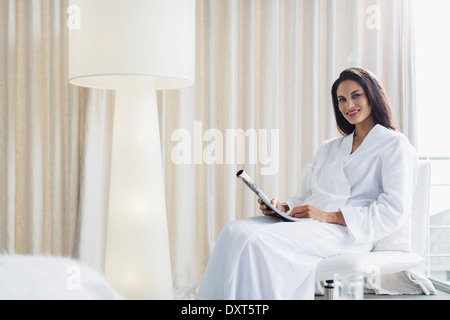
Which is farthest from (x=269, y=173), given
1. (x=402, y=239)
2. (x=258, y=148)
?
(x=402, y=239)

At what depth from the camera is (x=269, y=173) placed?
268cm

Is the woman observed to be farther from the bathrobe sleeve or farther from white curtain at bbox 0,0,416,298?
white curtain at bbox 0,0,416,298

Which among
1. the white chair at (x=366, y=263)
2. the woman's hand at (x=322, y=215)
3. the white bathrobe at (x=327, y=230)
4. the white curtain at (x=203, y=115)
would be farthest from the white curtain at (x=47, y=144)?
the white chair at (x=366, y=263)

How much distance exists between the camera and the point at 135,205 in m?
2.05

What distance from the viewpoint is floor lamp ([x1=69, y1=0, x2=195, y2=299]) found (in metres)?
1.90

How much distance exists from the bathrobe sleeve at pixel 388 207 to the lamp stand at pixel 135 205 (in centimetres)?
83

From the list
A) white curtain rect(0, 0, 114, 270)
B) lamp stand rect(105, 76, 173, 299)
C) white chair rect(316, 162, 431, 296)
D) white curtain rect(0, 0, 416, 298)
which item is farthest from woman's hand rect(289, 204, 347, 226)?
white curtain rect(0, 0, 114, 270)

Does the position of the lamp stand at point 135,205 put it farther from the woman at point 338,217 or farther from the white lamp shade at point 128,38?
the woman at point 338,217

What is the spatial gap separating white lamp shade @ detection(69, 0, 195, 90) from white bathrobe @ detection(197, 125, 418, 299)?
73 cm

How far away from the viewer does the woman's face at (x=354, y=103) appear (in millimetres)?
1869

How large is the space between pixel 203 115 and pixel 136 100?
2.16 ft

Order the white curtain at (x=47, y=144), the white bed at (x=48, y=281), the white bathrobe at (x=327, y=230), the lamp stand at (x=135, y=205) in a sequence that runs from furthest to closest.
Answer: the white curtain at (x=47, y=144), the lamp stand at (x=135, y=205), the white bathrobe at (x=327, y=230), the white bed at (x=48, y=281)

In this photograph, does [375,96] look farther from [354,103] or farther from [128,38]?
[128,38]

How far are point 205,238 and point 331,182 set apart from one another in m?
1.02
